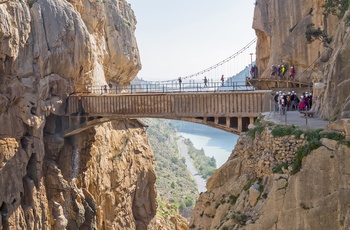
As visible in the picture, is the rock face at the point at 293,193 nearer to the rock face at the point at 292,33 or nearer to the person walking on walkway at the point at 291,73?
the rock face at the point at 292,33

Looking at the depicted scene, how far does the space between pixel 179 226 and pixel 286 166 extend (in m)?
34.8

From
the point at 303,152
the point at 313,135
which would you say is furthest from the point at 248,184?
the point at 313,135

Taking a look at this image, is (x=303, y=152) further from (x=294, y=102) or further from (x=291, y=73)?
(x=291, y=73)

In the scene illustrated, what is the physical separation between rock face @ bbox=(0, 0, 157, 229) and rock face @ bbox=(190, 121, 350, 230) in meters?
15.7

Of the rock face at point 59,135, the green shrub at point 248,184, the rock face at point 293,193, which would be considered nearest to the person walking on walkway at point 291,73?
the rock face at point 59,135

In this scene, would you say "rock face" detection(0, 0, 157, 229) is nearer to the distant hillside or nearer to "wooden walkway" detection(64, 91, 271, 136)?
"wooden walkway" detection(64, 91, 271, 136)

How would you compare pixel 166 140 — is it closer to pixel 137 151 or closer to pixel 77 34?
pixel 137 151

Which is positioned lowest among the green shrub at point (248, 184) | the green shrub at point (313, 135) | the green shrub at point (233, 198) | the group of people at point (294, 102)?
the green shrub at point (233, 198)

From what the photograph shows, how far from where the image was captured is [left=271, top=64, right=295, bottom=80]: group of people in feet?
95.3

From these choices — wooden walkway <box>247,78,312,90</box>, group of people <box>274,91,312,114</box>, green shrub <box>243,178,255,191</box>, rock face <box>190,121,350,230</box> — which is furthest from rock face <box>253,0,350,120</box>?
rock face <box>190,121,350,230</box>

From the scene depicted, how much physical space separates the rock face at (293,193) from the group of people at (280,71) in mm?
15051

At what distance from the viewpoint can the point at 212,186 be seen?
17141mm

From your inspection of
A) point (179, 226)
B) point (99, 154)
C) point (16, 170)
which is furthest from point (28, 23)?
point (179, 226)

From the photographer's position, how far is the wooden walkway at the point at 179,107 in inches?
1001
